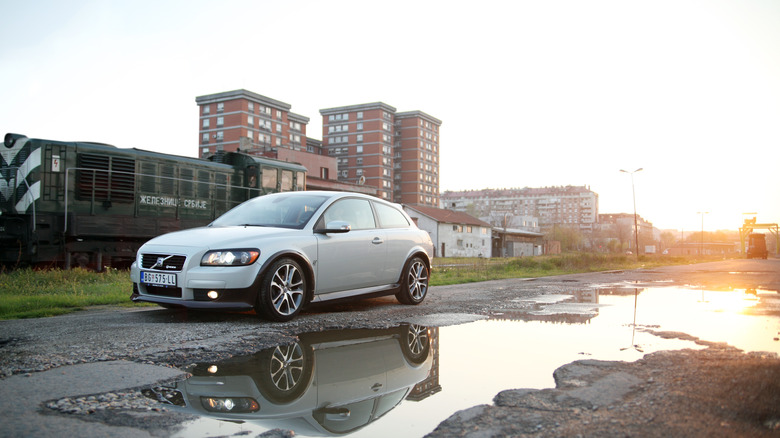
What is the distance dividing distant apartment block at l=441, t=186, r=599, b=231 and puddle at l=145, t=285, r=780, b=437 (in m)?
160

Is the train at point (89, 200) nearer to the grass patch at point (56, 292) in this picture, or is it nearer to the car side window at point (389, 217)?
the grass patch at point (56, 292)

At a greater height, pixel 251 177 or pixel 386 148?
pixel 386 148

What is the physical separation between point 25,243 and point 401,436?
13.6 m

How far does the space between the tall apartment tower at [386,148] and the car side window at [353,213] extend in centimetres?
9859

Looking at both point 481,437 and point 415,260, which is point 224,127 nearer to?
point 415,260

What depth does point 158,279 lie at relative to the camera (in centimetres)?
632

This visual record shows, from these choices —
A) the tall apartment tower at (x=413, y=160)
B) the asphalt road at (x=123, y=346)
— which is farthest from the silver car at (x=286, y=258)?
the tall apartment tower at (x=413, y=160)

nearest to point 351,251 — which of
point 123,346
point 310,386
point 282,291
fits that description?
point 282,291

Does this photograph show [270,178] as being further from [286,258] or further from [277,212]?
[286,258]

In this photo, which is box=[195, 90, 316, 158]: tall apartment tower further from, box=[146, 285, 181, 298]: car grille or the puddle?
the puddle

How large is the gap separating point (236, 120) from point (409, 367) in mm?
92670

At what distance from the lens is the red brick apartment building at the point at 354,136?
93125mm

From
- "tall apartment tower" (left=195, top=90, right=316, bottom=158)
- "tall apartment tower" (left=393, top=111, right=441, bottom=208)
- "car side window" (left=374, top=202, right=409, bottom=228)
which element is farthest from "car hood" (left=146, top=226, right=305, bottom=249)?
"tall apartment tower" (left=393, top=111, right=441, bottom=208)

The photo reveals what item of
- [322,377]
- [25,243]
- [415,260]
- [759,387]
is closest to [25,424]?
[322,377]
